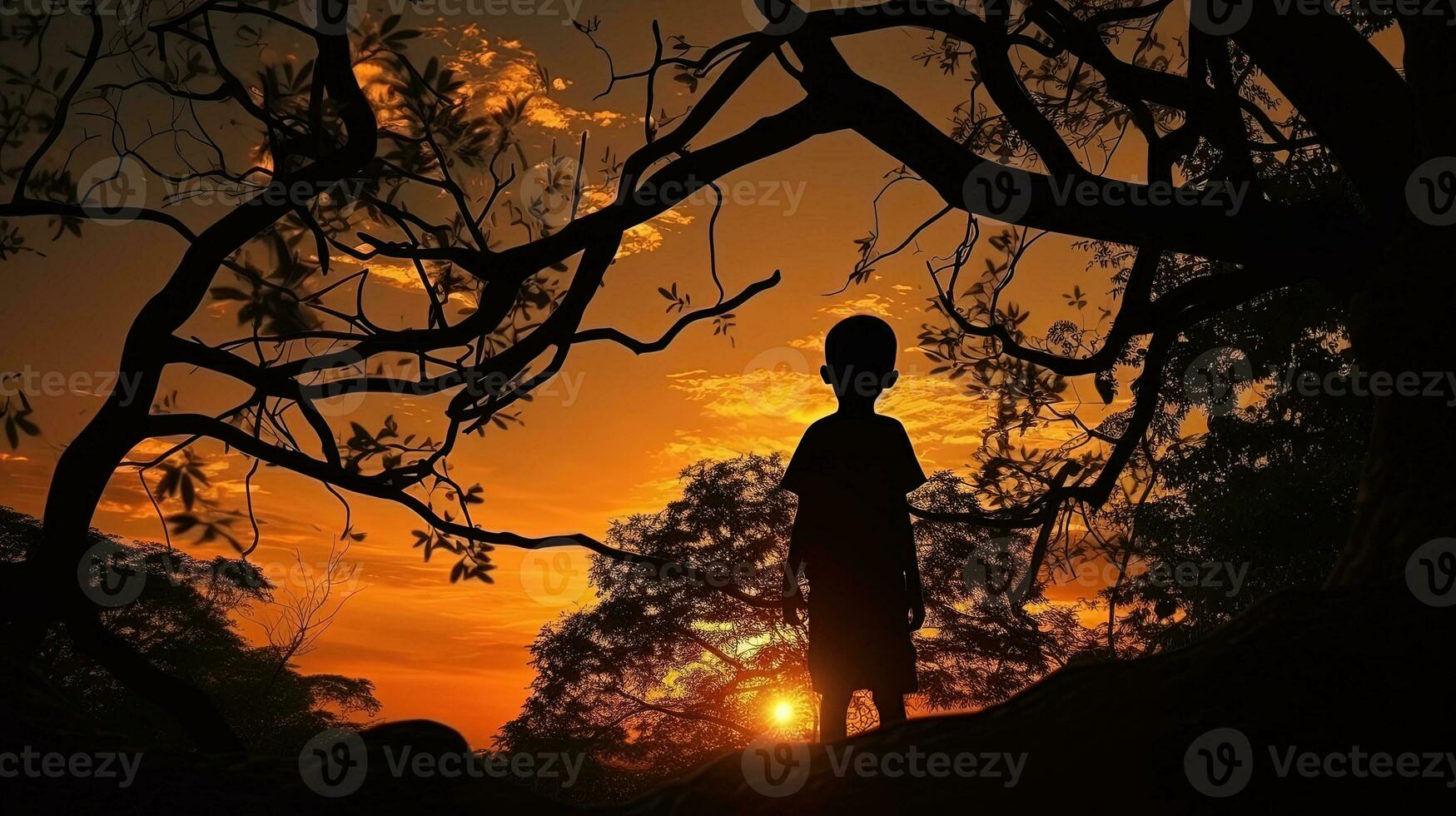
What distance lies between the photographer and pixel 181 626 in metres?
30.3

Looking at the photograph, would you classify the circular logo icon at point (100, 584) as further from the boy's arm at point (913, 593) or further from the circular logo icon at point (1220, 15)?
the circular logo icon at point (1220, 15)

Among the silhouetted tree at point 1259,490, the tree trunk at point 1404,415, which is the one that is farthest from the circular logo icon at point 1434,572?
the silhouetted tree at point 1259,490

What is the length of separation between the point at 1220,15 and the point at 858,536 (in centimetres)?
321

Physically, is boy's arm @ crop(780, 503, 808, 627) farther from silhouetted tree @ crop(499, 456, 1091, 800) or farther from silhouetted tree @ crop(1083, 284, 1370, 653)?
silhouetted tree @ crop(499, 456, 1091, 800)

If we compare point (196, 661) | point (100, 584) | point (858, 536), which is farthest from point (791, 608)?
point (196, 661)

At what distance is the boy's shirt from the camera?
17.8ft

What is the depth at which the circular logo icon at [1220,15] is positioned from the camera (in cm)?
413

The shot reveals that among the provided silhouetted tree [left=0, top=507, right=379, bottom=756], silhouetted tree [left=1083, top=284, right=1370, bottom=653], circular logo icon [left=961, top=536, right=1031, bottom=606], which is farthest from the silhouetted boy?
silhouetted tree [left=0, top=507, right=379, bottom=756]

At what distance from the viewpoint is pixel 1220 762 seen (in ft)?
6.25

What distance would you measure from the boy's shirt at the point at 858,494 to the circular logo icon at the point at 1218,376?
11295 millimetres

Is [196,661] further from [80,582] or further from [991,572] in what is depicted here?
[80,582]

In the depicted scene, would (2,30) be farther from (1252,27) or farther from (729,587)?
(1252,27)

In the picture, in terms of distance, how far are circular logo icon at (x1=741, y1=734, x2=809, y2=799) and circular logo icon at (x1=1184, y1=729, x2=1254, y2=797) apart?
774 millimetres

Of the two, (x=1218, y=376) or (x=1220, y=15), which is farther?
(x=1218, y=376)
